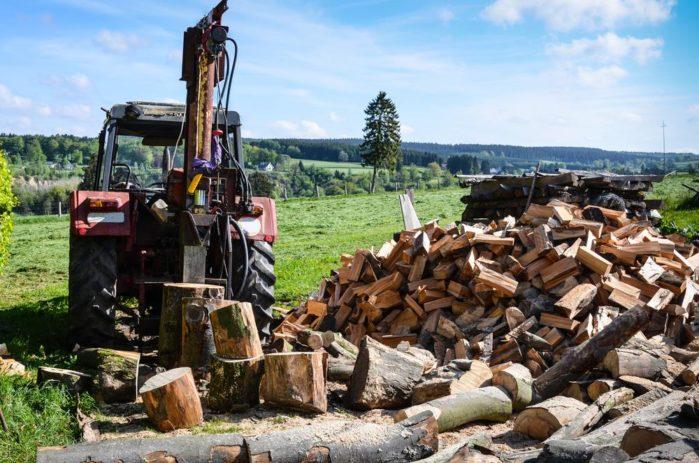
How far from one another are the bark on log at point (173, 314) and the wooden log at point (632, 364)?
3.16m

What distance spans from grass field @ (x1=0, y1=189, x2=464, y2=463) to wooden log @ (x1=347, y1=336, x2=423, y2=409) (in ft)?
6.52

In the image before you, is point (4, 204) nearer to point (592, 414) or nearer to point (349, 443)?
point (349, 443)

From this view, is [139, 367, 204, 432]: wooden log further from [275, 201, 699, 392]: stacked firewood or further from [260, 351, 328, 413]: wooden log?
[275, 201, 699, 392]: stacked firewood

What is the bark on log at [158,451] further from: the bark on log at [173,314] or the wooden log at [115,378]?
the bark on log at [173,314]

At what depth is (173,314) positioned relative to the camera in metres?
5.52

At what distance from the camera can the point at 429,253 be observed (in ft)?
25.9

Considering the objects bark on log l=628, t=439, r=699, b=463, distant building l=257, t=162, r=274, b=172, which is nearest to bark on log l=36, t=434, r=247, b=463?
bark on log l=628, t=439, r=699, b=463

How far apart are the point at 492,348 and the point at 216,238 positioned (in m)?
2.80

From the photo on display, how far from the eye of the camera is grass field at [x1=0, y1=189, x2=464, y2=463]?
14.6 feet

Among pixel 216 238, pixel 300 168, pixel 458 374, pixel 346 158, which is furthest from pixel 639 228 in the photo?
pixel 346 158

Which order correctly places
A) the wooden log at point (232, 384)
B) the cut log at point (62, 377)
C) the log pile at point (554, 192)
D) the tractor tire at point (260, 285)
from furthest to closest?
1. the log pile at point (554, 192)
2. the tractor tire at point (260, 285)
3. the cut log at point (62, 377)
4. the wooden log at point (232, 384)

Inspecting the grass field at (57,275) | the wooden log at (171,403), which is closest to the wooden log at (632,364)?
the wooden log at (171,403)

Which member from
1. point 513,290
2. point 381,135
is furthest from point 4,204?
point 381,135

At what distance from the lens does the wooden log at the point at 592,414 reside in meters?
4.44
